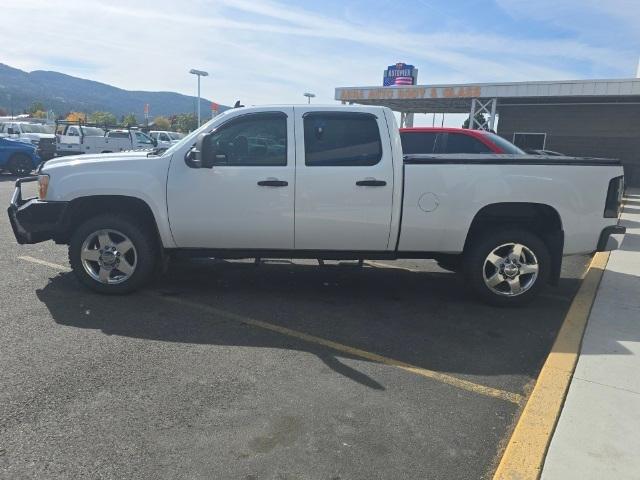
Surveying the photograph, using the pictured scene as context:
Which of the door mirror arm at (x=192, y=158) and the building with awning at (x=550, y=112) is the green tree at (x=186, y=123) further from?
the door mirror arm at (x=192, y=158)

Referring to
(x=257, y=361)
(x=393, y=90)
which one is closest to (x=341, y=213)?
(x=257, y=361)

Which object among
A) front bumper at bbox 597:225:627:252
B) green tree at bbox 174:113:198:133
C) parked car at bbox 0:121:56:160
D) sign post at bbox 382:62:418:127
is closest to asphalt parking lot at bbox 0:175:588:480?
front bumper at bbox 597:225:627:252

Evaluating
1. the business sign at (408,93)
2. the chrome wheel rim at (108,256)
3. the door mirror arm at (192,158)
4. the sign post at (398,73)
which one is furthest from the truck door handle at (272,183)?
the sign post at (398,73)

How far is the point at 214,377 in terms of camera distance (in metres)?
3.62

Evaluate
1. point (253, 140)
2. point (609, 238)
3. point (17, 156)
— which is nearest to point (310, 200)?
point (253, 140)

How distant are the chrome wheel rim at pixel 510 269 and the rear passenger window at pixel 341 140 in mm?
1613

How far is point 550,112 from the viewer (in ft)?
74.7

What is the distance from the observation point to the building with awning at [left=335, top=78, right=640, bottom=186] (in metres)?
20.8

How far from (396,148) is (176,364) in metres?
2.88

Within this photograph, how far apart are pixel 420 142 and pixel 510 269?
4.18 meters

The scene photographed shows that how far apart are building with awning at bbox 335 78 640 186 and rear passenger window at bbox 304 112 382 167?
17457mm

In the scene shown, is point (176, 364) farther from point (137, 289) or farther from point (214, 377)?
point (137, 289)

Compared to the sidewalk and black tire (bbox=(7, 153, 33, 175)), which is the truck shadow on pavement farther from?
black tire (bbox=(7, 153, 33, 175))

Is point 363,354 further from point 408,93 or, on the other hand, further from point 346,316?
point 408,93
